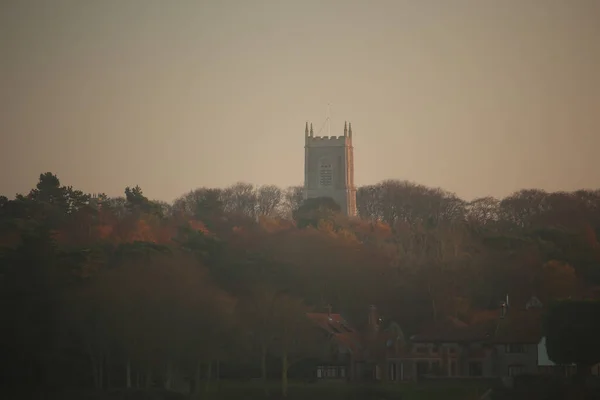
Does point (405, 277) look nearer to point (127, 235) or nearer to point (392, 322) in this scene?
point (392, 322)

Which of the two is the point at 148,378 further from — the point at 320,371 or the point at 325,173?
the point at 325,173

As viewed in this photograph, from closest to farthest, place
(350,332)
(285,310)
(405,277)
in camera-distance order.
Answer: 1. (285,310)
2. (350,332)
3. (405,277)

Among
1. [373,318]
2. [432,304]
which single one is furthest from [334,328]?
[432,304]

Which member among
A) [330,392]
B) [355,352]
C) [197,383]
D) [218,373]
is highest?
[355,352]

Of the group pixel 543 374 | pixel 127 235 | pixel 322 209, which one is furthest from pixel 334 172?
pixel 543 374

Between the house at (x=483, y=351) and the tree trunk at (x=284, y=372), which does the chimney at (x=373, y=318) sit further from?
the tree trunk at (x=284, y=372)

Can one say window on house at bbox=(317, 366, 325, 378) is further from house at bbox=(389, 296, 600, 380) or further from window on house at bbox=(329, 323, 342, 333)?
house at bbox=(389, 296, 600, 380)
